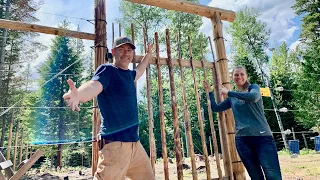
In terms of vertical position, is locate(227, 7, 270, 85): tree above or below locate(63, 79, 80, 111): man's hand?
above

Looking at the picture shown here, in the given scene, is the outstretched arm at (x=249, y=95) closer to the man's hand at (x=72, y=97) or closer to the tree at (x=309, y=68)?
the man's hand at (x=72, y=97)

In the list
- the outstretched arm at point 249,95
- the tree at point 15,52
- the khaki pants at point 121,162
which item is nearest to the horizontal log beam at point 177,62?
the outstretched arm at point 249,95

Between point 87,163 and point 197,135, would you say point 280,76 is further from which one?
point 87,163

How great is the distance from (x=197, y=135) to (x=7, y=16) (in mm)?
14377

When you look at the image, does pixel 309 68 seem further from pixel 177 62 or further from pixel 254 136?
pixel 254 136

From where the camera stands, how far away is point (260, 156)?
1784 millimetres

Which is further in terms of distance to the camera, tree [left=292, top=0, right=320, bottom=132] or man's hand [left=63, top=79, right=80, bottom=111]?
tree [left=292, top=0, right=320, bottom=132]

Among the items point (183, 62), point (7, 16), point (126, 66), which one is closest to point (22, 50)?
point (7, 16)

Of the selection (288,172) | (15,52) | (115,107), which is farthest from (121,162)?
(15,52)

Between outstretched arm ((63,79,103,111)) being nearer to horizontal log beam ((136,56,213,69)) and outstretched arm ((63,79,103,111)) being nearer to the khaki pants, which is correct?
the khaki pants

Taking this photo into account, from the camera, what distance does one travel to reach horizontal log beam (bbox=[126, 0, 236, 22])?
8.75 feet

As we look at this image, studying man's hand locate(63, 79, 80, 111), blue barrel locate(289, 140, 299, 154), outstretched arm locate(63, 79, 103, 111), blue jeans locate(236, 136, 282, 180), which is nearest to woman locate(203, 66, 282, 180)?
blue jeans locate(236, 136, 282, 180)

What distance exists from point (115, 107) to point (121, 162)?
32 cm

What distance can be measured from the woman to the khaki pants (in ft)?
3.03
